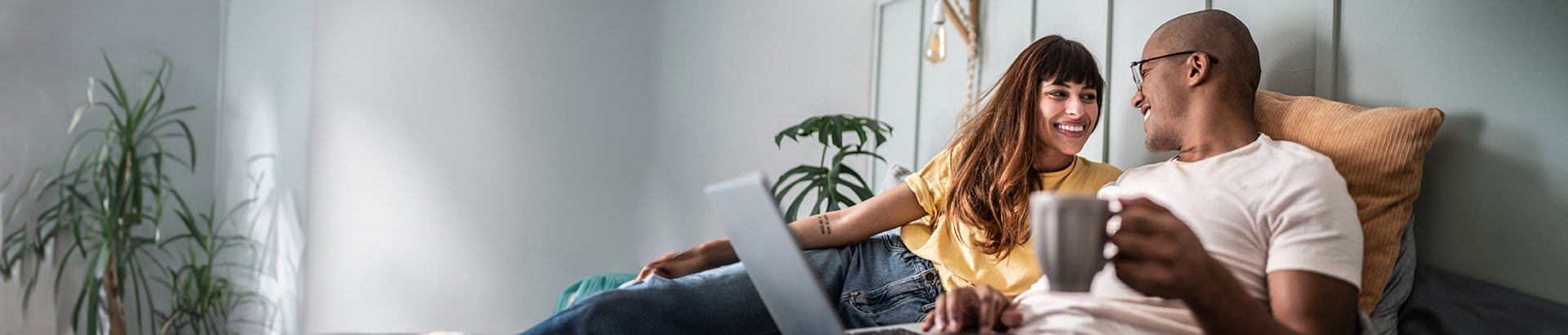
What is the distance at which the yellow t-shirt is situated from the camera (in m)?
1.41

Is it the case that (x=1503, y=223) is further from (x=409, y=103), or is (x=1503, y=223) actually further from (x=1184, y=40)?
(x=409, y=103)

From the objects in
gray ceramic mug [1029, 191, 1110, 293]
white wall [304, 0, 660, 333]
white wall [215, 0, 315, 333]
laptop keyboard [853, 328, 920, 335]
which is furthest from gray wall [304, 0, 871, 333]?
gray ceramic mug [1029, 191, 1110, 293]

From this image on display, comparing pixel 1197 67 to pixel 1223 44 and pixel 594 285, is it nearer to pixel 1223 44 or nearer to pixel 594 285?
pixel 1223 44

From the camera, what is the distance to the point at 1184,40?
1235mm

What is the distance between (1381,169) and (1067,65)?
1.55 ft

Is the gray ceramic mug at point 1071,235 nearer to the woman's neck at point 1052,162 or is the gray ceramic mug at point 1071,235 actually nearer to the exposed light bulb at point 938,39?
the woman's neck at point 1052,162

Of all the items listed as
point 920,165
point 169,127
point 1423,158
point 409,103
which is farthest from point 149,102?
point 1423,158

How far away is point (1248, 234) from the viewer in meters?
0.99

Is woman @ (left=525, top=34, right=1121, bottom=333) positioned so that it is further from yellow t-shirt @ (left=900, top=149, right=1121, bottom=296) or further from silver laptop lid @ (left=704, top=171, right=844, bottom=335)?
silver laptop lid @ (left=704, top=171, right=844, bottom=335)

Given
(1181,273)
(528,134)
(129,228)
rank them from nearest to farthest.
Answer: (1181,273)
(129,228)
(528,134)

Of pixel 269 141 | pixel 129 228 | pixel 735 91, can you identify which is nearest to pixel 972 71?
pixel 735 91

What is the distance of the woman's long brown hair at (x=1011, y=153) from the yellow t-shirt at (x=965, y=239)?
2cm

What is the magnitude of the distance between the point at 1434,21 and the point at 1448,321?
17.0 inches

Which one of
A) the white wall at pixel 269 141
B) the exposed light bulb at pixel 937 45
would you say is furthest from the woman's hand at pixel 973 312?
the white wall at pixel 269 141
